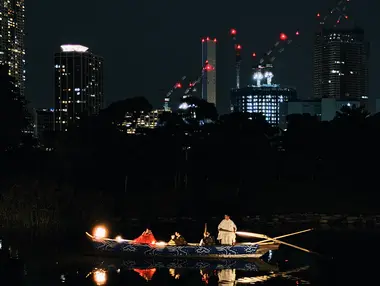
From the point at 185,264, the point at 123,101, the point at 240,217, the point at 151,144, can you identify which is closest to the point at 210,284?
the point at 185,264

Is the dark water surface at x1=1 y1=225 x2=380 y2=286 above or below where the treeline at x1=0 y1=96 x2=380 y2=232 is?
below

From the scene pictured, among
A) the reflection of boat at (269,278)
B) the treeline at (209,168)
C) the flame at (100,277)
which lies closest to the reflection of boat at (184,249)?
the reflection of boat at (269,278)

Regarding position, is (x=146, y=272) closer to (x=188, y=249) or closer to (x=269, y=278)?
(x=188, y=249)

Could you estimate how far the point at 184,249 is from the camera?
92.3 ft

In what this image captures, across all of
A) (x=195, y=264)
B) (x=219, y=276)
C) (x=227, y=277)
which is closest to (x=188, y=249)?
(x=195, y=264)

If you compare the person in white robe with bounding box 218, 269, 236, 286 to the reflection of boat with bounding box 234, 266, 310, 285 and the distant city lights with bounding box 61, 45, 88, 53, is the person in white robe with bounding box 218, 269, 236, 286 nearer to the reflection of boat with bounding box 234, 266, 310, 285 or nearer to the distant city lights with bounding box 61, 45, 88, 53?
the reflection of boat with bounding box 234, 266, 310, 285

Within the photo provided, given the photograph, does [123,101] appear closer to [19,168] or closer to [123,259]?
[19,168]

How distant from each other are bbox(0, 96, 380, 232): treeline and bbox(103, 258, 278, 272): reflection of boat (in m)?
14.0

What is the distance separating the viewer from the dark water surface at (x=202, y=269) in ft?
79.5

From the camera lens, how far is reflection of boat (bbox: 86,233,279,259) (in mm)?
27594

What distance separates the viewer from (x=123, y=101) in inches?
2970

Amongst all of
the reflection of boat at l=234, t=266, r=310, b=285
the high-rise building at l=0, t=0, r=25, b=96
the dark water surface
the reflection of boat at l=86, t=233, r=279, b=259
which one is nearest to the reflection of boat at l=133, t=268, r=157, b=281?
the dark water surface

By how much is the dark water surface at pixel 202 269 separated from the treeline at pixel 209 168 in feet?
44.1

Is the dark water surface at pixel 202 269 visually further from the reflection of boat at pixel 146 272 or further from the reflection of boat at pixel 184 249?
the reflection of boat at pixel 184 249
